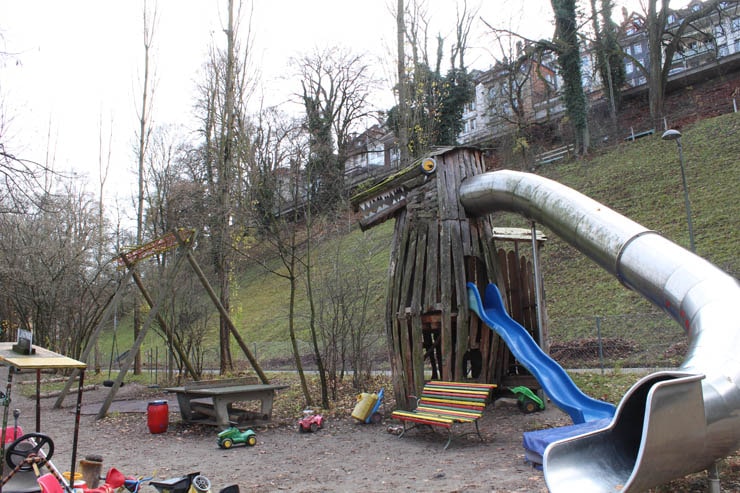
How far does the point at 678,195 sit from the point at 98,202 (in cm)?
2693

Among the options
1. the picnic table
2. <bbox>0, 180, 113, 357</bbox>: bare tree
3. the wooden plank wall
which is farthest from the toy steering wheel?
<bbox>0, 180, 113, 357</bbox>: bare tree

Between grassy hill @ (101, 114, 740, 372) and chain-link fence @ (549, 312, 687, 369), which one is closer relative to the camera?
chain-link fence @ (549, 312, 687, 369)

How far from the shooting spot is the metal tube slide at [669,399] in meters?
3.73

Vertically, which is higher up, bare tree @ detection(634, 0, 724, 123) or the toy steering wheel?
bare tree @ detection(634, 0, 724, 123)

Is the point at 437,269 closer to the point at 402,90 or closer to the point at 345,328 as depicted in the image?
the point at 345,328

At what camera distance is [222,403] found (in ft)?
32.3

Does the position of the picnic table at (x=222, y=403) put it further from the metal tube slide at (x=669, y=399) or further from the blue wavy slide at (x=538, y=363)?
the metal tube slide at (x=669, y=399)

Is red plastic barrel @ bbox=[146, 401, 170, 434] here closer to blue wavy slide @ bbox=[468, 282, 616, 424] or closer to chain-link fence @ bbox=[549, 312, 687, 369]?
blue wavy slide @ bbox=[468, 282, 616, 424]

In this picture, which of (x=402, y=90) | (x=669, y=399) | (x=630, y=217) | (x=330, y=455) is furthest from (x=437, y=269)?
(x=630, y=217)

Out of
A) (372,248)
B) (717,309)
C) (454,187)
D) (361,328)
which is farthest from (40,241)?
(717,309)

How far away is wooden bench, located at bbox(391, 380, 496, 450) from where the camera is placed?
7816 mm

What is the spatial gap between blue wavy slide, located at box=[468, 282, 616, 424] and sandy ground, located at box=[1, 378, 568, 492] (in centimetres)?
87

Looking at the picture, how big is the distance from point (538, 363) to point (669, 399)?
4534 mm

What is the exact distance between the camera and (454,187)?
1008 centimetres
